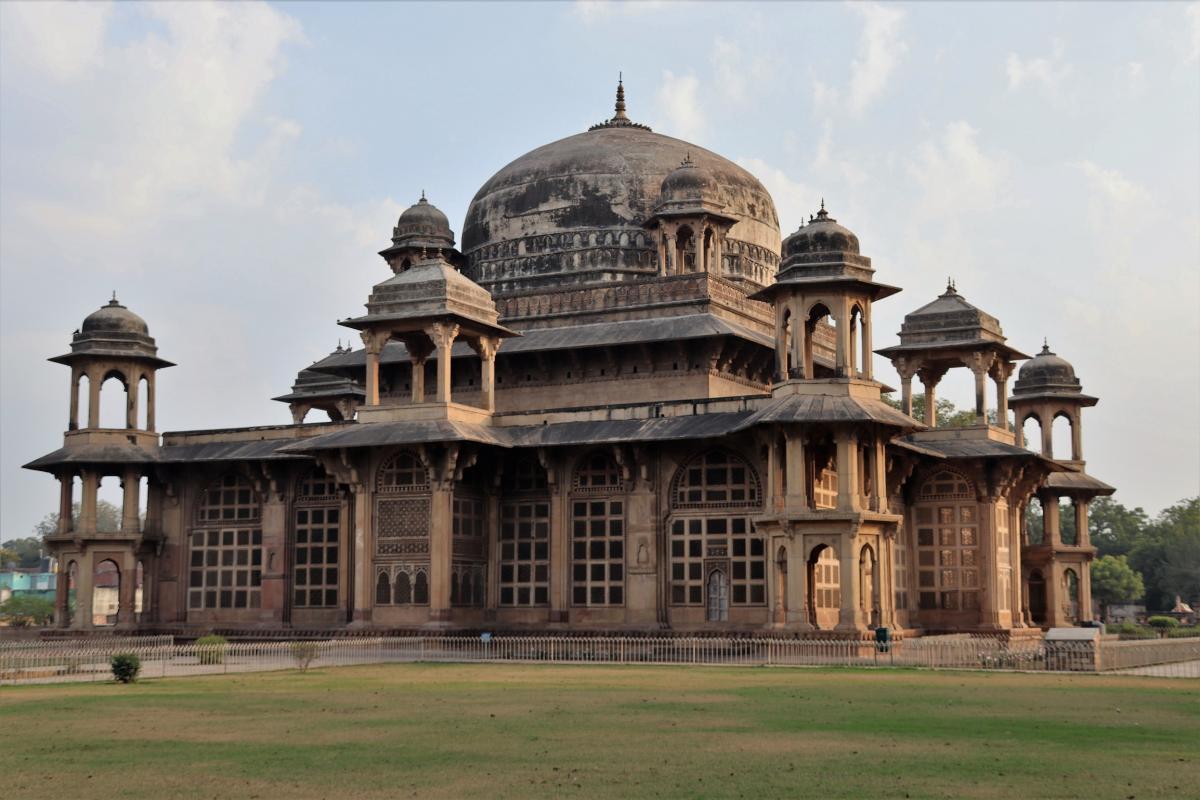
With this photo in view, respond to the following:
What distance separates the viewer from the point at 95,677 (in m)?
30.6

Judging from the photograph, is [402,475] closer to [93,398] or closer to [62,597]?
[93,398]

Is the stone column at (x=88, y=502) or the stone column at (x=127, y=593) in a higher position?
the stone column at (x=88, y=502)

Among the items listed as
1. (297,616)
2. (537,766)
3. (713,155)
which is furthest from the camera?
→ (713,155)

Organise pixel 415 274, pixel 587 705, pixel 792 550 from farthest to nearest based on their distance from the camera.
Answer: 1. pixel 415 274
2. pixel 792 550
3. pixel 587 705

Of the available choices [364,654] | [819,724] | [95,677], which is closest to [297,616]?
[364,654]

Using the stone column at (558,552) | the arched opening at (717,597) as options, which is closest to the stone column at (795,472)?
the arched opening at (717,597)

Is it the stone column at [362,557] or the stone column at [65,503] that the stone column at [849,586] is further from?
the stone column at [65,503]

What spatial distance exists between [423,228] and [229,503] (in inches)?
464

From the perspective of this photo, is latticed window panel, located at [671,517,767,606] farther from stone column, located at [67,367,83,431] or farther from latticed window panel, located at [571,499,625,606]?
stone column, located at [67,367,83,431]

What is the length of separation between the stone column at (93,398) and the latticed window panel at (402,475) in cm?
1074

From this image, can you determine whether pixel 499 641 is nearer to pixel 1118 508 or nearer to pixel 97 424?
pixel 97 424

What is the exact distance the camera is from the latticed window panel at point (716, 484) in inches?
1617

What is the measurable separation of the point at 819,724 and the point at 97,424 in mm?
33711

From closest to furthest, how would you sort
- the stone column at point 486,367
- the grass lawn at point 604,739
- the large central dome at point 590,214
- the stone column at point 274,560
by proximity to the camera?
the grass lawn at point 604,739, the stone column at point 486,367, the stone column at point 274,560, the large central dome at point 590,214
